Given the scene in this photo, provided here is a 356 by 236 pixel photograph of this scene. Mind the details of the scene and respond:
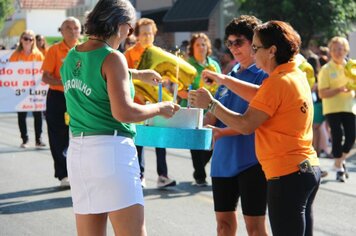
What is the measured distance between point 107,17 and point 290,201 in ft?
4.59

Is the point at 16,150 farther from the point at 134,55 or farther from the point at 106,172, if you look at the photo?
the point at 106,172

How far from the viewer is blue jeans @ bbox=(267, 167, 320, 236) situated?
14.8 feet

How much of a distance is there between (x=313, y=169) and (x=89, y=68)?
4.45 feet

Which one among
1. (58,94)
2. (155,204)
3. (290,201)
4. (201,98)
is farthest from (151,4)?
(290,201)

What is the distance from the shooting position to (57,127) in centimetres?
997

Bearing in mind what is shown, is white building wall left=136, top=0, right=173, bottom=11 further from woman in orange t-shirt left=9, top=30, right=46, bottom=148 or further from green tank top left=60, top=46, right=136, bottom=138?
green tank top left=60, top=46, right=136, bottom=138

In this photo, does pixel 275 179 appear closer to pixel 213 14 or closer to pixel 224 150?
pixel 224 150

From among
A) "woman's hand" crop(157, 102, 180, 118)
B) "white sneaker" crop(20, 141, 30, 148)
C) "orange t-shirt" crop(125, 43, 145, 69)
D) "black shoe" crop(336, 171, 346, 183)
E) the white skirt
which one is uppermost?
"woman's hand" crop(157, 102, 180, 118)

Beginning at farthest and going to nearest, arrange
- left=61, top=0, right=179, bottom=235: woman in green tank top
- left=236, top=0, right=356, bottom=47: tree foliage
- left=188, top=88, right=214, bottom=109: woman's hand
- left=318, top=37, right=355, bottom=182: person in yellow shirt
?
left=236, top=0, right=356, bottom=47: tree foliage → left=318, top=37, right=355, bottom=182: person in yellow shirt → left=188, top=88, right=214, bottom=109: woman's hand → left=61, top=0, right=179, bottom=235: woman in green tank top

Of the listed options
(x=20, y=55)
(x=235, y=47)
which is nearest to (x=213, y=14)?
(x=20, y=55)

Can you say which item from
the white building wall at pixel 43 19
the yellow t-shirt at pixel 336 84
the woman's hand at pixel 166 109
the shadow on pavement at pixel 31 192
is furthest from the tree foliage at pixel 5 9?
the woman's hand at pixel 166 109

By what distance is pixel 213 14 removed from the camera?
97.1ft

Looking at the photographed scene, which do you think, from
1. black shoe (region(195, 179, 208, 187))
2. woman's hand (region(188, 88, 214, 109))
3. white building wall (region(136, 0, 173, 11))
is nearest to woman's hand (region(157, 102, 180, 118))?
woman's hand (region(188, 88, 214, 109))

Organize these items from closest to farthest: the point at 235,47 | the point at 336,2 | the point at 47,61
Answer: the point at 235,47
the point at 47,61
the point at 336,2
